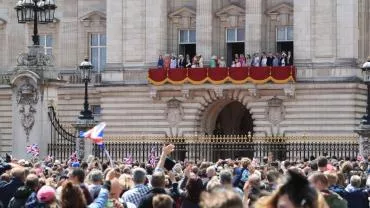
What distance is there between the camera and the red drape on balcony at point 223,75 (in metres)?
55.8

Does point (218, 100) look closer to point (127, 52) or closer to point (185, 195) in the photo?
point (127, 52)

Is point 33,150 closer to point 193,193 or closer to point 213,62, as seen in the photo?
point 213,62

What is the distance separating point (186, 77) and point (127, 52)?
4.14m

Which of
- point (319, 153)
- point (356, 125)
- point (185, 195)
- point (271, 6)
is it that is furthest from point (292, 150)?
point (185, 195)

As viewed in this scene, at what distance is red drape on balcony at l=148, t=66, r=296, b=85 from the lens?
183ft

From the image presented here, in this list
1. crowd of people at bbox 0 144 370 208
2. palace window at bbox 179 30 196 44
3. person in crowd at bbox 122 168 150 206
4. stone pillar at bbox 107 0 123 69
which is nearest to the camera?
crowd of people at bbox 0 144 370 208

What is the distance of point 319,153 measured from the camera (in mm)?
48219

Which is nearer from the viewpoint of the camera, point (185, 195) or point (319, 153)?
point (185, 195)

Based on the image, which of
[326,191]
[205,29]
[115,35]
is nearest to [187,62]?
[205,29]

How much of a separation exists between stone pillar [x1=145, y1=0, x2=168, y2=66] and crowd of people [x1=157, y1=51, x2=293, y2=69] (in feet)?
2.46

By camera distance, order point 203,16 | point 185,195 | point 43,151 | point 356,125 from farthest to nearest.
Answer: point 203,16 → point 356,125 → point 43,151 → point 185,195

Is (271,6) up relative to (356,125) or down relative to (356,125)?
up

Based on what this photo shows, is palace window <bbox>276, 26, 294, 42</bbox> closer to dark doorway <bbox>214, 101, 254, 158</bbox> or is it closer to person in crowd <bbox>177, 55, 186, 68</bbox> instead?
dark doorway <bbox>214, 101, 254, 158</bbox>

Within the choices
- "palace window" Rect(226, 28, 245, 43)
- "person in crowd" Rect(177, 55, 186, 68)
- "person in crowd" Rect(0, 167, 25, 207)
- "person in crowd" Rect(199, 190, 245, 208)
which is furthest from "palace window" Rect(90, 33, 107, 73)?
"person in crowd" Rect(199, 190, 245, 208)
